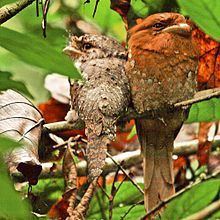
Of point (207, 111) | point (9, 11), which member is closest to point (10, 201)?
point (9, 11)

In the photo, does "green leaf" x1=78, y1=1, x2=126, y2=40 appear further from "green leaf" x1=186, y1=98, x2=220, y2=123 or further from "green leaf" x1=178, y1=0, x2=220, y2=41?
"green leaf" x1=178, y1=0, x2=220, y2=41

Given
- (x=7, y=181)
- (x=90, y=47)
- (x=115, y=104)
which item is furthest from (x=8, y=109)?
(x=7, y=181)

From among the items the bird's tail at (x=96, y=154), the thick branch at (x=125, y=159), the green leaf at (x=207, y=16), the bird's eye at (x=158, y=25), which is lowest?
the thick branch at (x=125, y=159)

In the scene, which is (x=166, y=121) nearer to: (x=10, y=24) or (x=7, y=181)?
(x=10, y=24)

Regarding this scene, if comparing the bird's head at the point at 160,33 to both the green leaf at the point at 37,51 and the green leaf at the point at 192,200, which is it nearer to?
the green leaf at the point at 192,200

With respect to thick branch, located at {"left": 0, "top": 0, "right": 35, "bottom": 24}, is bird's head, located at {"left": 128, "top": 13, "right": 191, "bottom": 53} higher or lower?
lower

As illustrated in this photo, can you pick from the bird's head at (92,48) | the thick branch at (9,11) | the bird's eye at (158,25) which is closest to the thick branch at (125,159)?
the bird's head at (92,48)

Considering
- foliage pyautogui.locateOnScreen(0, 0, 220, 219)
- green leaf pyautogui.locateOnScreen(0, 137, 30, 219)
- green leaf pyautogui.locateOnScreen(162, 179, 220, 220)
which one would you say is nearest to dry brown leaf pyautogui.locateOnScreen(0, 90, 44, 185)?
foliage pyautogui.locateOnScreen(0, 0, 220, 219)
